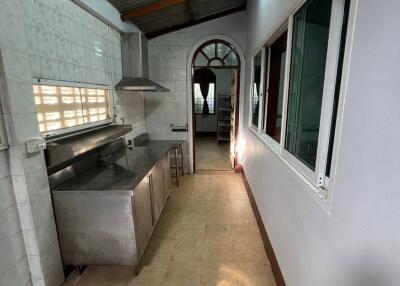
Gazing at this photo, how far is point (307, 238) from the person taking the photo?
1.25m

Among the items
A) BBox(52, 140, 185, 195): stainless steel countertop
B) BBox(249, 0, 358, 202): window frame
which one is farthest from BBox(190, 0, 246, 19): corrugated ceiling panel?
BBox(249, 0, 358, 202): window frame

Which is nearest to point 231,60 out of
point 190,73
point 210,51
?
point 210,51

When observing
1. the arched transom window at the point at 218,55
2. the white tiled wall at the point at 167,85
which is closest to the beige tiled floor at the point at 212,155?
the white tiled wall at the point at 167,85

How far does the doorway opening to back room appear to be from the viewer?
4113 millimetres

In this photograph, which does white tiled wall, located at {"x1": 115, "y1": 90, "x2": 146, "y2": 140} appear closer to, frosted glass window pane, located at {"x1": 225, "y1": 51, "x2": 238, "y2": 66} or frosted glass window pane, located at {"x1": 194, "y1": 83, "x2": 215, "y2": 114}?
frosted glass window pane, located at {"x1": 225, "y1": 51, "x2": 238, "y2": 66}

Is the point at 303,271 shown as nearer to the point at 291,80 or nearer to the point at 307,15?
the point at 291,80

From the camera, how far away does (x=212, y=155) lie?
5.65m

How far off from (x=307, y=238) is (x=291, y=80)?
3.72 ft

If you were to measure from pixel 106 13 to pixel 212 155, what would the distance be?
12.7 ft

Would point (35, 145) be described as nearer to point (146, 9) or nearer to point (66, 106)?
point (66, 106)

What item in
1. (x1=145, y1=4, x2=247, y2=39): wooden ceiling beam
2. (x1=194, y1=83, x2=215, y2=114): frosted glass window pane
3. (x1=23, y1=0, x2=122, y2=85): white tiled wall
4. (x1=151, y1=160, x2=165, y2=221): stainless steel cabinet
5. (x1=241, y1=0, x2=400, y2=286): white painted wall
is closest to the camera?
(x1=241, y1=0, x2=400, y2=286): white painted wall

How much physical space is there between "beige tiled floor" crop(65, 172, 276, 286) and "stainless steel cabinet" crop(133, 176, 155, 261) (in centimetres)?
24

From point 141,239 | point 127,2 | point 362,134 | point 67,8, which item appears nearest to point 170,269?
point 141,239

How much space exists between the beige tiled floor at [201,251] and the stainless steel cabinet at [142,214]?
0.24m
